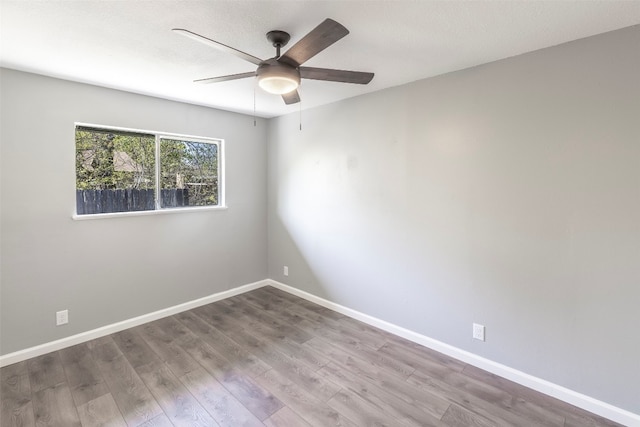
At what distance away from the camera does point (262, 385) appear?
220 centimetres

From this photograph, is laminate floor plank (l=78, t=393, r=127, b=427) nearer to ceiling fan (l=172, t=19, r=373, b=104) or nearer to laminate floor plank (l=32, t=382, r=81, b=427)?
laminate floor plank (l=32, t=382, r=81, b=427)

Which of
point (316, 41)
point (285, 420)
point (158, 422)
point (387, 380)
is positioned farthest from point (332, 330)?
point (316, 41)

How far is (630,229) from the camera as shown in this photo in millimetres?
1797

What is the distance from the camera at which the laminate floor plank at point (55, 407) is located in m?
1.86

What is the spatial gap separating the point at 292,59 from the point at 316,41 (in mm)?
226

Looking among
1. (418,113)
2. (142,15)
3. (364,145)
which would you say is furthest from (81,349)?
(418,113)

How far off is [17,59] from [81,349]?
2.38m

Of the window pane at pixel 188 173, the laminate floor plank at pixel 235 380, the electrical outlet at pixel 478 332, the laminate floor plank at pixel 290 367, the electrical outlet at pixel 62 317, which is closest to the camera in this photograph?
the laminate floor plank at pixel 235 380

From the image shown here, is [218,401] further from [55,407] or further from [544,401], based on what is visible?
[544,401]

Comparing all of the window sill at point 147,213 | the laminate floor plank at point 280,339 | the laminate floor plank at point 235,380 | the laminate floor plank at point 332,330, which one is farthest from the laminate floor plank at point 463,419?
the window sill at point 147,213

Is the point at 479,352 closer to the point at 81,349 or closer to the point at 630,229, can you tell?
the point at 630,229

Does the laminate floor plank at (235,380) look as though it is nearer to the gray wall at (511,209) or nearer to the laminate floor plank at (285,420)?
the laminate floor plank at (285,420)

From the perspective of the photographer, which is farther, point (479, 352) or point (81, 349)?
point (81, 349)

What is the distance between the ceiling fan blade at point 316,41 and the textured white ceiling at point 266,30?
0.24 m
